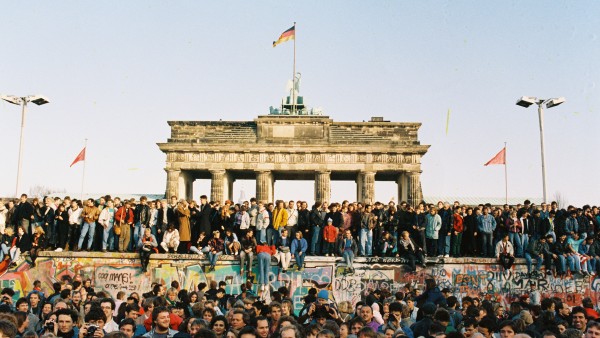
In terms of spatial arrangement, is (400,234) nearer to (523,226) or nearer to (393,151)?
(523,226)

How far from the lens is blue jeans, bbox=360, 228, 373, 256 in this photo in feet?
59.3

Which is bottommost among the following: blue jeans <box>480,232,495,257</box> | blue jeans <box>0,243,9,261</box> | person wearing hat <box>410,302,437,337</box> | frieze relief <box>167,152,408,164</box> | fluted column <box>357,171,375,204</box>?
person wearing hat <box>410,302,437,337</box>

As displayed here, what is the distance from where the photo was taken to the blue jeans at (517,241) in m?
17.9

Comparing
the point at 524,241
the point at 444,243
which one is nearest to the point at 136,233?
the point at 444,243

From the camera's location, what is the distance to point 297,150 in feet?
146

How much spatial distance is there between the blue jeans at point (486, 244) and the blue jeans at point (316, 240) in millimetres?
4971

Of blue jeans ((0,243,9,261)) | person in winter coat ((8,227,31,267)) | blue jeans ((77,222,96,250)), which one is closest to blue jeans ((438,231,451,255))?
blue jeans ((77,222,96,250))

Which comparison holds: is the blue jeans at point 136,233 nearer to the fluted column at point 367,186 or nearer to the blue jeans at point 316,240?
the blue jeans at point 316,240

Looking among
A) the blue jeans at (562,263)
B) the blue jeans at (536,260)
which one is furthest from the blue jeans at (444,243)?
the blue jeans at (562,263)

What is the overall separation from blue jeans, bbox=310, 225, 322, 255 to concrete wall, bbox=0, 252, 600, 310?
403 millimetres

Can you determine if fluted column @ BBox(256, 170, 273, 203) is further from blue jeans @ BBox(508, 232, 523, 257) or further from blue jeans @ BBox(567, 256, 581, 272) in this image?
blue jeans @ BBox(567, 256, 581, 272)

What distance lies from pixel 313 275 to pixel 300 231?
138 centimetres

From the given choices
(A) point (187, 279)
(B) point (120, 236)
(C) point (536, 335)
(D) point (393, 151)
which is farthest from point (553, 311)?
(D) point (393, 151)

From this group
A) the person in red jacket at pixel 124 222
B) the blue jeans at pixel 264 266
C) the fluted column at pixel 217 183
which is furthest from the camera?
the fluted column at pixel 217 183
